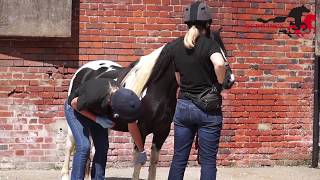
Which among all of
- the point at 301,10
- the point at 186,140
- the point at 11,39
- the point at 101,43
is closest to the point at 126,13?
the point at 101,43

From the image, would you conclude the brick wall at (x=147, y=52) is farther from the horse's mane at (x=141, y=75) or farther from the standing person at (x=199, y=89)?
the standing person at (x=199, y=89)

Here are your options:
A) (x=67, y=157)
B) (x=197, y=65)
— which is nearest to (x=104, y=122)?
(x=197, y=65)

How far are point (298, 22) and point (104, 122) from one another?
4400mm

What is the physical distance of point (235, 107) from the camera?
7.79 m

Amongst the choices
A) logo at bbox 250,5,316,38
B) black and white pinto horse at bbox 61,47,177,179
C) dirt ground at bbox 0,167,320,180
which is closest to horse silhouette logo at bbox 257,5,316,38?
logo at bbox 250,5,316,38

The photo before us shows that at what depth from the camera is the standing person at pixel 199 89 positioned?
4.56 meters

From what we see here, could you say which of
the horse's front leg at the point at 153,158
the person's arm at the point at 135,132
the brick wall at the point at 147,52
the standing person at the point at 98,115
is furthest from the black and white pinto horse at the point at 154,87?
→ the brick wall at the point at 147,52

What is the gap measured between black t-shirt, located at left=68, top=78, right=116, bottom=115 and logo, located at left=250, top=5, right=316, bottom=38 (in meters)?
4.09

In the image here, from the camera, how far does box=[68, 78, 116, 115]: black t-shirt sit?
447 centimetres

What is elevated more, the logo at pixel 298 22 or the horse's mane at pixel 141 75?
the logo at pixel 298 22

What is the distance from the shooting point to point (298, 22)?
7.98 metres

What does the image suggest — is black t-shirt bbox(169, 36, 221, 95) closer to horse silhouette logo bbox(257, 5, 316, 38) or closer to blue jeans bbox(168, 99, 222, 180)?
blue jeans bbox(168, 99, 222, 180)

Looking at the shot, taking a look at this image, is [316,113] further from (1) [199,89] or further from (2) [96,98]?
(2) [96,98]

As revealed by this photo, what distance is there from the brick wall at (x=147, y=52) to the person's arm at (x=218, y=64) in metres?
3.20
